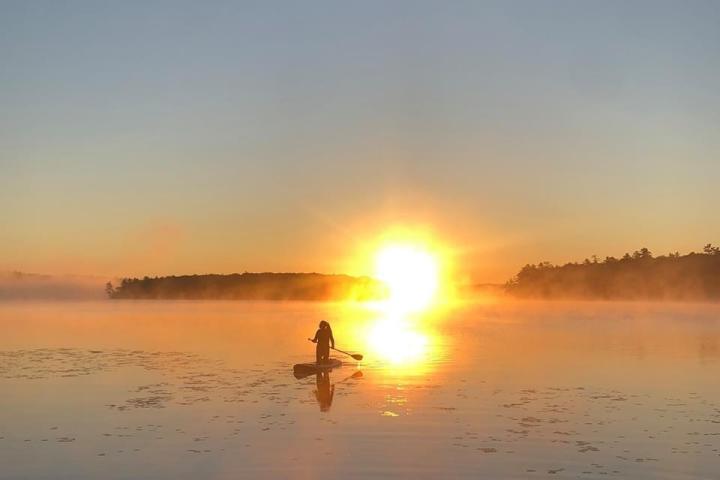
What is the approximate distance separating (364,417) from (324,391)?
6.48m

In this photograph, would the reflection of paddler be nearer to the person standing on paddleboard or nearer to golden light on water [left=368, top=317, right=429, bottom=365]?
the person standing on paddleboard

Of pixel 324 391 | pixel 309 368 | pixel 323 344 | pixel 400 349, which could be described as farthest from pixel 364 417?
pixel 400 349

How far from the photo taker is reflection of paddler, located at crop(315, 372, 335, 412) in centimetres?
2490

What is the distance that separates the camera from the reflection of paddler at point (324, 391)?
980 inches

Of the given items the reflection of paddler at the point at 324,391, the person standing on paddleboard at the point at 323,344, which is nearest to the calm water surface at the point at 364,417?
the reflection of paddler at the point at 324,391

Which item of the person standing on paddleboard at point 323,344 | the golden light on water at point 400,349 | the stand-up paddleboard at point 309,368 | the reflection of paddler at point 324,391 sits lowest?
the reflection of paddler at point 324,391

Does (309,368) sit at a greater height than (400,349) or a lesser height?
greater

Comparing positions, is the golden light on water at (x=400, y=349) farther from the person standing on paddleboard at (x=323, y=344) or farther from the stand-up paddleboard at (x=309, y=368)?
the stand-up paddleboard at (x=309, y=368)

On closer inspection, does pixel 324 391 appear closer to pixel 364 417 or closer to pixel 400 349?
pixel 364 417

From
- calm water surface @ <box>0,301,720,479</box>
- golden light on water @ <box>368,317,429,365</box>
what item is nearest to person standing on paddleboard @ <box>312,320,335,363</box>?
calm water surface @ <box>0,301,720,479</box>

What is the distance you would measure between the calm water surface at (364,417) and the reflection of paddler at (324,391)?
0.44ft

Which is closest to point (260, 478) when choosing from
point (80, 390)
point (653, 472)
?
point (653, 472)

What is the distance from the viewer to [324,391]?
92.8 feet

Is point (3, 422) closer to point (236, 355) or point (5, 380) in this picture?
point (5, 380)
